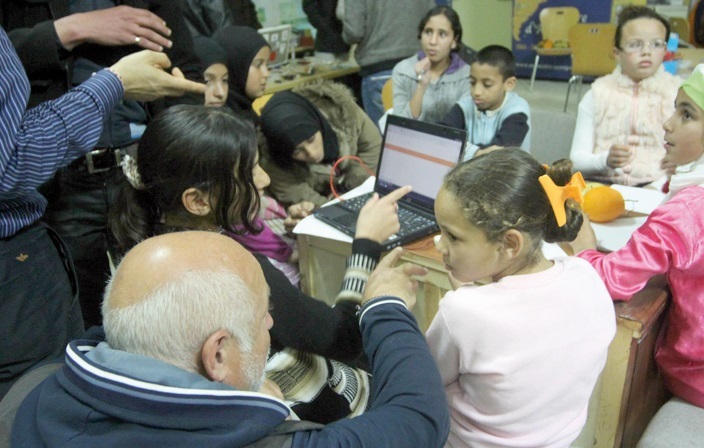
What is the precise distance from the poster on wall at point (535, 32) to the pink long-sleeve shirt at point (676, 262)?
5.78 meters

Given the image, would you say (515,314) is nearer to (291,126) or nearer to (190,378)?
(190,378)

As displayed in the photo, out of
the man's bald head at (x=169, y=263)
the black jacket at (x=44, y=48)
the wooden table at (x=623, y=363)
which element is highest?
the black jacket at (x=44, y=48)

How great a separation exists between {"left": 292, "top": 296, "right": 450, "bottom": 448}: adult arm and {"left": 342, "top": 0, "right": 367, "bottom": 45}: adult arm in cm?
331

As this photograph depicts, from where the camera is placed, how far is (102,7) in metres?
1.55

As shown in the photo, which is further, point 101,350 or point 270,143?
point 270,143

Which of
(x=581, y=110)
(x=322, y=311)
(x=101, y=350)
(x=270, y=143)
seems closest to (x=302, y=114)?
(x=270, y=143)

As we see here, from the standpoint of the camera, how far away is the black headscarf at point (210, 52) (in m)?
2.40

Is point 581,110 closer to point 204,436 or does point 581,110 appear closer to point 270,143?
point 270,143

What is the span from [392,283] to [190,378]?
521mm

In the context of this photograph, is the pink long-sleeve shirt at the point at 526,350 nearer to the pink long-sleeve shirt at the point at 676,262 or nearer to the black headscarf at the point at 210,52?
the pink long-sleeve shirt at the point at 676,262

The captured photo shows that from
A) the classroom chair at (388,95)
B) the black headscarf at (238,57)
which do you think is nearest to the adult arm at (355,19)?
the classroom chair at (388,95)

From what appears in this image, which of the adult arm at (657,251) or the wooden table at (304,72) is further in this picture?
the wooden table at (304,72)

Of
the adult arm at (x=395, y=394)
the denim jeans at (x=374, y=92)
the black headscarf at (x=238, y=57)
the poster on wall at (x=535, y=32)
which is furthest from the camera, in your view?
the poster on wall at (x=535, y=32)

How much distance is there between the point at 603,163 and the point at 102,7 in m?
1.83
